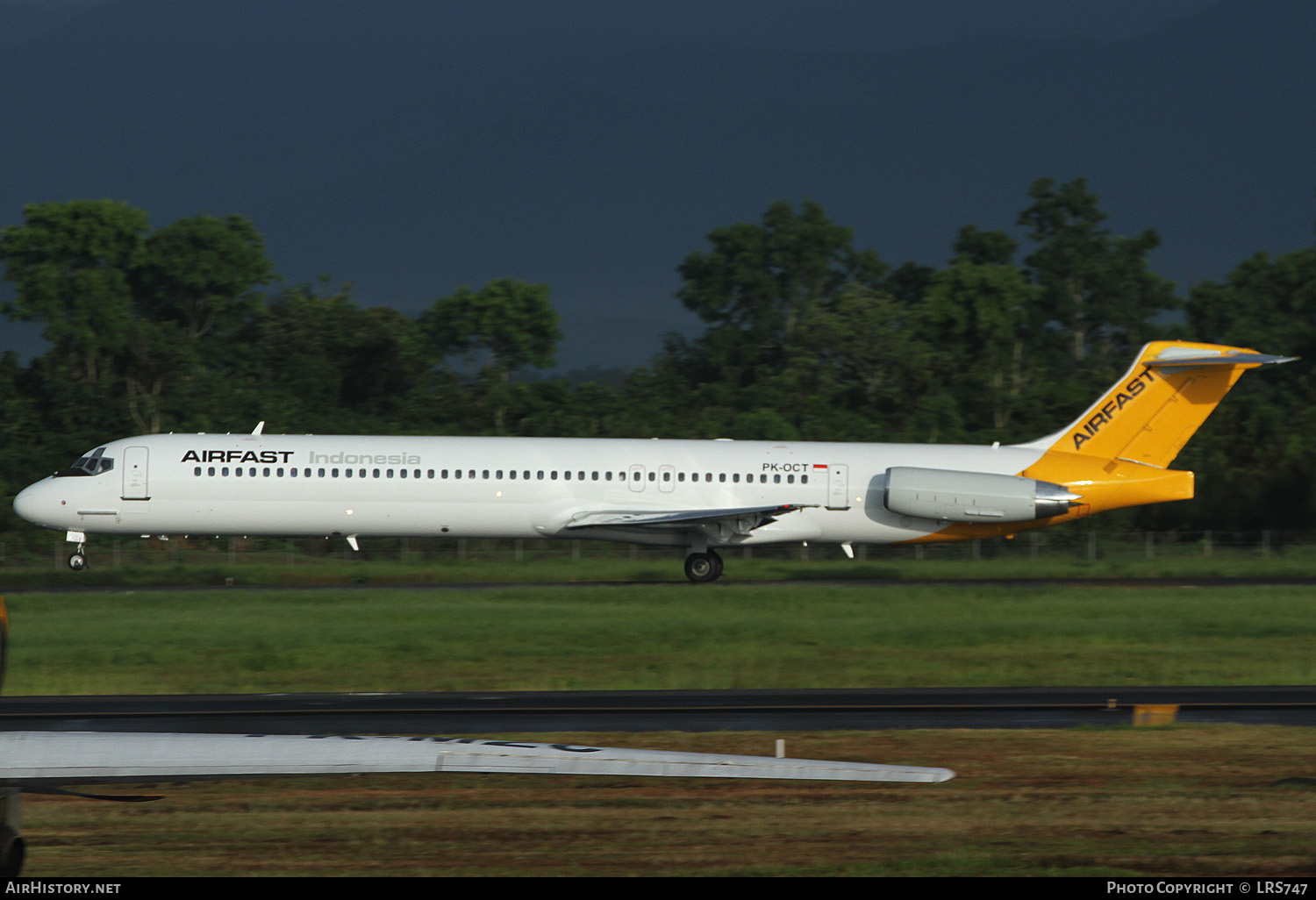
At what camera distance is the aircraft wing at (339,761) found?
7039mm

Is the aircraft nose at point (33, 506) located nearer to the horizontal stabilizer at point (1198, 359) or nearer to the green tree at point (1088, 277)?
the horizontal stabilizer at point (1198, 359)

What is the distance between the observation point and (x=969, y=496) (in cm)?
3192

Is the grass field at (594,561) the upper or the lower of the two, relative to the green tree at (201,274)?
lower

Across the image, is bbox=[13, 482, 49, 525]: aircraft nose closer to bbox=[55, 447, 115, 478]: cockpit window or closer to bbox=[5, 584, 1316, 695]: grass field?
bbox=[55, 447, 115, 478]: cockpit window

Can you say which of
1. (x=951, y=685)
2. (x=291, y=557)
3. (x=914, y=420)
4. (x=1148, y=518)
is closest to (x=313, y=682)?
(x=951, y=685)

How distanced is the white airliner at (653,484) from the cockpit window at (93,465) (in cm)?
4

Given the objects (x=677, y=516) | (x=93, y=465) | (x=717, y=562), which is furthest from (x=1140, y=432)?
(x=93, y=465)

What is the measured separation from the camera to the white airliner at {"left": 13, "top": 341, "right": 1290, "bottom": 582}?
31.1 meters

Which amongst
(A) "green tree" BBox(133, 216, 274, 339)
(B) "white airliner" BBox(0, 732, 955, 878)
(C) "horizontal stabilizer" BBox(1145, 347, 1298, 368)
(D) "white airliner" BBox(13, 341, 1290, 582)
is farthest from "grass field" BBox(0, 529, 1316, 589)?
Result: (A) "green tree" BBox(133, 216, 274, 339)

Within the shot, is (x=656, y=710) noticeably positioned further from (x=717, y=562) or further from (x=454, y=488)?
(x=717, y=562)

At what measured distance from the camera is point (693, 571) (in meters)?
32.1


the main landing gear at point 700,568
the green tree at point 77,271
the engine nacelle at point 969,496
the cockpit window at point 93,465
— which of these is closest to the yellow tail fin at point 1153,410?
the engine nacelle at point 969,496

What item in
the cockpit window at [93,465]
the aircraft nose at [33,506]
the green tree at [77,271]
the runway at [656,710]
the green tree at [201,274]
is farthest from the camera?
the green tree at [201,274]
